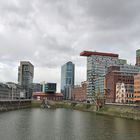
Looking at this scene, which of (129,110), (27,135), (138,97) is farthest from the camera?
(138,97)

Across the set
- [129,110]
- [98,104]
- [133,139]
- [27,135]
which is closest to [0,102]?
[98,104]

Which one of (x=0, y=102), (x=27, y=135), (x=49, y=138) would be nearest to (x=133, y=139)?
(x=49, y=138)

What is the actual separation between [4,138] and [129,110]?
85.0m

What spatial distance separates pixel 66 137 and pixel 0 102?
120 meters

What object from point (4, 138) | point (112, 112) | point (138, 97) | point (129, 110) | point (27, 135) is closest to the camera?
point (4, 138)

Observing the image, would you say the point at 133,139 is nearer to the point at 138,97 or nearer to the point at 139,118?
the point at 139,118

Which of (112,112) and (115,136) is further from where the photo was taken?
(112,112)

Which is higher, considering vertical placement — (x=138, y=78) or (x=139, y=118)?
(x=138, y=78)

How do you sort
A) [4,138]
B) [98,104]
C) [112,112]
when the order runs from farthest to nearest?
[98,104] < [112,112] < [4,138]

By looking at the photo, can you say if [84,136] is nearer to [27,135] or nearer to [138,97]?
[27,135]

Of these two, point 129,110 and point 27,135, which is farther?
point 129,110

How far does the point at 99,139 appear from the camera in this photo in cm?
6656

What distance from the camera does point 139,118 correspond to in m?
120

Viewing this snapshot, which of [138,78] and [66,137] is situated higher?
[138,78]
